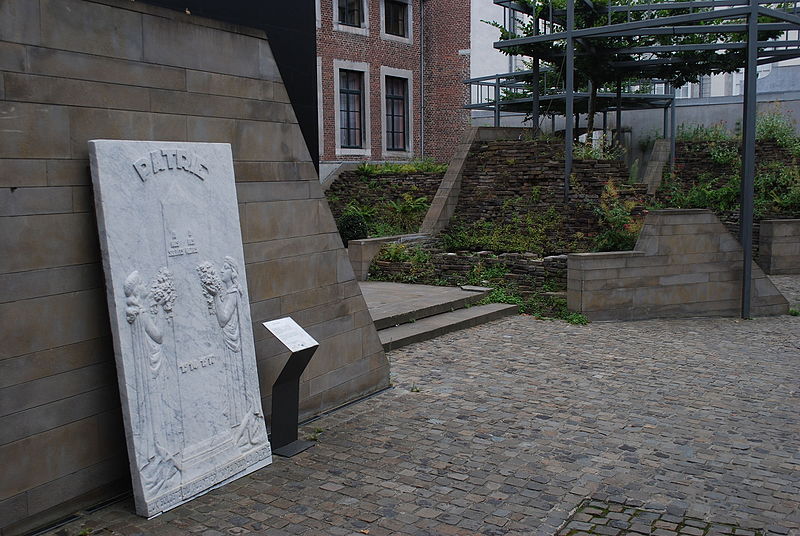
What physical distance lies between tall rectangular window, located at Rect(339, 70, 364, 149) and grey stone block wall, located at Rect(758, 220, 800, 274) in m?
13.9

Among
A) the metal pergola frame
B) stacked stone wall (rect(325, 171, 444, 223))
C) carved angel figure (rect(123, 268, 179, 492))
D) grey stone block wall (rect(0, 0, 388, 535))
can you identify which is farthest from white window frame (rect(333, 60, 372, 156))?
carved angel figure (rect(123, 268, 179, 492))

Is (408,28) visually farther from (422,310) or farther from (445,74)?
(422,310)

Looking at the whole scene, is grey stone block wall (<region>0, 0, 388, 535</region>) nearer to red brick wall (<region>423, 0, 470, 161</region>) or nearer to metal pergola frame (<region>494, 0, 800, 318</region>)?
metal pergola frame (<region>494, 0, 800, 318</region>)

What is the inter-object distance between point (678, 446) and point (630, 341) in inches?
175

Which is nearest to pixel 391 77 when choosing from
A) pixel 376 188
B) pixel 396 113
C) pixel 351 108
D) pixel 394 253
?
pixel 396 113

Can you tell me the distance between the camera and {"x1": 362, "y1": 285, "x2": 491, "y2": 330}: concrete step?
1086 centimetres

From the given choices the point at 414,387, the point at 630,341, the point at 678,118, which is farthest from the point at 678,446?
the point at 678,118

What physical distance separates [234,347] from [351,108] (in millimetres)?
21432

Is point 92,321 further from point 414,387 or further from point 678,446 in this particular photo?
point 678,446

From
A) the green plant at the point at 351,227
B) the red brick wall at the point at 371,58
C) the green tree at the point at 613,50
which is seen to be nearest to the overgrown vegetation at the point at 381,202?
the green plant at the point at 351,227

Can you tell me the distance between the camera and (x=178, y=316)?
17.2 ft

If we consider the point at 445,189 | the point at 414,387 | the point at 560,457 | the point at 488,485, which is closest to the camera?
the point at 488,485

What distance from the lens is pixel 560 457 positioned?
6125mm

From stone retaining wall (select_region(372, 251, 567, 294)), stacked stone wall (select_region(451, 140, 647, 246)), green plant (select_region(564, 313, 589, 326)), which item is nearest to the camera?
green plant (select_region(564, 313, 589, 326))
